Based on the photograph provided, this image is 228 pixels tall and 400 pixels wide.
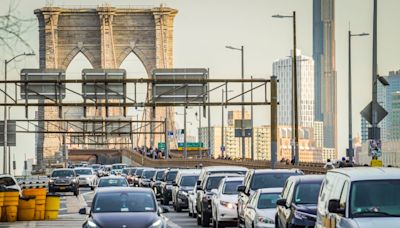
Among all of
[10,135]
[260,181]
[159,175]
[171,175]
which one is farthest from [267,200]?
[10,135]

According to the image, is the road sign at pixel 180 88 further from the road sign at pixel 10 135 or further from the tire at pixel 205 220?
the tire at pixel 205 220

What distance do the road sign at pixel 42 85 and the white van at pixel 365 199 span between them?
44124 mm

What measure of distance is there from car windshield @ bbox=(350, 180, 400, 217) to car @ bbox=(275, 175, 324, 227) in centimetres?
484

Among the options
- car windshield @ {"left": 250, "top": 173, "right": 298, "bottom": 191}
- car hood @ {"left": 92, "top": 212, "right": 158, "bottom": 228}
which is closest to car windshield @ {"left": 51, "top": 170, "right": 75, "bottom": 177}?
car windshield @ {"left": 250, "top": 173, "right": 298, "bottom": 191}

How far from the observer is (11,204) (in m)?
45.9

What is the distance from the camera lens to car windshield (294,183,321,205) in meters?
27.2

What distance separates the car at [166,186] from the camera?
2165 inches

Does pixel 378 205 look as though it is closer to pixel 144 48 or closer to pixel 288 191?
pixel 288 191

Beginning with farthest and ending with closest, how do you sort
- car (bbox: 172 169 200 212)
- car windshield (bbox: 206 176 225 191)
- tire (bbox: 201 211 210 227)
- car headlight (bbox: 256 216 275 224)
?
car (bbox: 172 169 200 212), car windshield (bbox: 206 176 225 191), tire (bbox: 201 211 210 227), car headlight (bbox: 256 216 275 224)

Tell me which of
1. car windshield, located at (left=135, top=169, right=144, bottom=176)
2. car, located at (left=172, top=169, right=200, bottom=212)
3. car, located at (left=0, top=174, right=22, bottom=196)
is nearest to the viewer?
car, located at (left=172, top=169, right=200, bottom=212)

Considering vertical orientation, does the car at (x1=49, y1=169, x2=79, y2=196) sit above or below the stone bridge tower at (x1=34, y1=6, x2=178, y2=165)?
below

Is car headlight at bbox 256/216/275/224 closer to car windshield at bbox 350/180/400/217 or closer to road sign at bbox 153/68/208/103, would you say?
car windshield at bbox 350/180/400/217

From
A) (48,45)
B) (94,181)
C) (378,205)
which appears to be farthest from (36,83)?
(48,45)

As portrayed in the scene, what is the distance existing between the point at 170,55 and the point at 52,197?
401 ft
